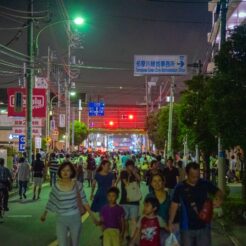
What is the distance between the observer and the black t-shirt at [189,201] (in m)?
7.44

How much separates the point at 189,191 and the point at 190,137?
1685 cm

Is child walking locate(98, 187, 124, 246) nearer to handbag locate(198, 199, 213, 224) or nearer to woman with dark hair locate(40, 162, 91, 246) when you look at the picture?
woman with dark hair locate(40, 162, 91, 246)

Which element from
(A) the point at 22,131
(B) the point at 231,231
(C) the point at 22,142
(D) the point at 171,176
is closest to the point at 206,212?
(B) the point at 231,231

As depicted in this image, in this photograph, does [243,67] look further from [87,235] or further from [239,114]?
[87,235]

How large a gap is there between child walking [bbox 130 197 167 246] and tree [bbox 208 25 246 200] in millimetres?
7311

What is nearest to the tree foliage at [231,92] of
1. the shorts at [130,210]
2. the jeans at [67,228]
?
the shorts at [130,210]

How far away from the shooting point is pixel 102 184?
1130cm

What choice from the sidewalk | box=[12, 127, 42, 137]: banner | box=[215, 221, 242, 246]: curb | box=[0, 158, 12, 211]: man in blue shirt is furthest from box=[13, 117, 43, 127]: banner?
box=[215, 221, 242, 246]: curb

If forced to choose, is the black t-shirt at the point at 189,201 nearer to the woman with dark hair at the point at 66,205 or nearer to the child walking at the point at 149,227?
the child walking at the point at 149,227

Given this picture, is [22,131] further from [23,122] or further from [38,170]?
[38,170]

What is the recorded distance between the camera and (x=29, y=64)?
30266 mm

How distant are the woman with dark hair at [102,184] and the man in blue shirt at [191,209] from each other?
3.52 meters

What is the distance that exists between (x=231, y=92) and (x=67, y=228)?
778cm

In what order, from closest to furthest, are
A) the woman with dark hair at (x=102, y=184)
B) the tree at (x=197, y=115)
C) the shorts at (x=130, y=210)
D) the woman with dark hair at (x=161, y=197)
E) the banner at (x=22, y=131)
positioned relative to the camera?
the woman with dark hair at (x=161, y=197)
the woman with dark hair at (x=102, y=184)
the shorts at (x=130, y=210)
the tree at (x=197, y=115)
the banner at (x=22, y=131)
